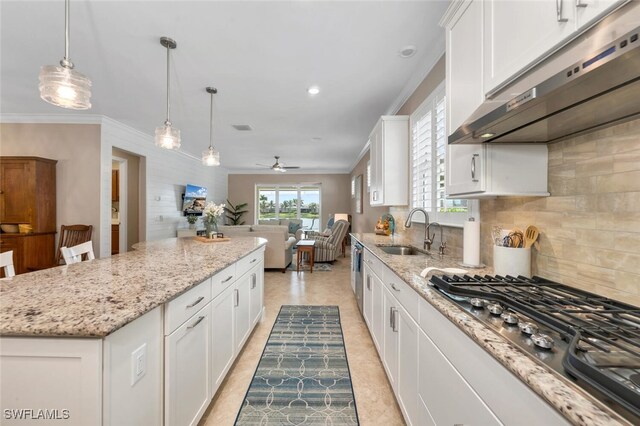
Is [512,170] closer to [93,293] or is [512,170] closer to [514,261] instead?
[514,261]

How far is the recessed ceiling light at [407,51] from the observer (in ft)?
7.72

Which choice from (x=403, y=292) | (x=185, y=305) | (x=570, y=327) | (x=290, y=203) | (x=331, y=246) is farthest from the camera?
(x=290, y=203)

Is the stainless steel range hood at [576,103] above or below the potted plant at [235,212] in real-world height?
above

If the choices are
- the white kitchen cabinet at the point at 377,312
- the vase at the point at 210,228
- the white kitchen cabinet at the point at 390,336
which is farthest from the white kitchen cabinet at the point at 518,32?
the vase at the point at 210,228

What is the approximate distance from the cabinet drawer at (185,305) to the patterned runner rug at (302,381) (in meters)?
0.81

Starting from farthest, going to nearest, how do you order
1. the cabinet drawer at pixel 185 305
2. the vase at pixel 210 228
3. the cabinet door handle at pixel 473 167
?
1. the vase at pixel 210 228
2. the cabinet door handle at pixel 473 167
3. the cabinet drawer at pixel 185 305

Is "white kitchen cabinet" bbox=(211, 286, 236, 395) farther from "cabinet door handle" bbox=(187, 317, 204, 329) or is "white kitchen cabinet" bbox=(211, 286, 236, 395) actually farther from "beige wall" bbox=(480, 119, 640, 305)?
"beige wall" bbox=(480, 119, 640, 305)

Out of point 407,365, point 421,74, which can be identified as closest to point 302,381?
point 407,365

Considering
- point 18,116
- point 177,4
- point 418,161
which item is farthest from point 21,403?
point 18,116

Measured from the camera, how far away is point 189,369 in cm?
136

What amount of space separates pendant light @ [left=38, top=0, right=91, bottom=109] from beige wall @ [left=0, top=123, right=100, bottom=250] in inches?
127

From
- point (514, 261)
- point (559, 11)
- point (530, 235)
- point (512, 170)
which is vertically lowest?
point (514, 261)

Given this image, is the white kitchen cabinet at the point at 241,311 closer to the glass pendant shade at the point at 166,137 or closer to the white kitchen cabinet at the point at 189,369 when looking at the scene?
the white kitchen cabinet at the point at 189,369

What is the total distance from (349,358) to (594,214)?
77.7 inches
